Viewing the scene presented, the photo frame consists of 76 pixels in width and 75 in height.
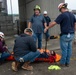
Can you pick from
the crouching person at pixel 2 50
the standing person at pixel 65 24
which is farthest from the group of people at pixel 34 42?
the crouching person at pixel 2 50

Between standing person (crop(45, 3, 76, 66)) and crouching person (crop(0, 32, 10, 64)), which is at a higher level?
standing person (crop(45, 3, 76, 66))

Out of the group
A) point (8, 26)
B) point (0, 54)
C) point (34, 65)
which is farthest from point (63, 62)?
point (8, 26)

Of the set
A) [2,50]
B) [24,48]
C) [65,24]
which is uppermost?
[65,24]

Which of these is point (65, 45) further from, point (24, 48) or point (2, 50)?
point (2, 50)

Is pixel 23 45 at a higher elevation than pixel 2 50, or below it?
higher

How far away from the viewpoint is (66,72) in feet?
17.8

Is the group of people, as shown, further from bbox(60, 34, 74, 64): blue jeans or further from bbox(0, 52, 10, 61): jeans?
bbox(0, 52, 10, 61): jeans

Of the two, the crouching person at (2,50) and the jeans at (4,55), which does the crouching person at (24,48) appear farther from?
the jeans at (4,55)

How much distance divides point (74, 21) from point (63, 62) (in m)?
1.17

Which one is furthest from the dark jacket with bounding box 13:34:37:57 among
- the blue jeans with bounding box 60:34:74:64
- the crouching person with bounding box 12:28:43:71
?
the blue jeans with bounding box 60:34:74:64

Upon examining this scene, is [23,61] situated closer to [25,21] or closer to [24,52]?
[24,52]

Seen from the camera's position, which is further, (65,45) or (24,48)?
(65,45)

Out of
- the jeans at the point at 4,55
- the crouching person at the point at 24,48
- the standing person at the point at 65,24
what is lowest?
the jeans at the point at 4,55

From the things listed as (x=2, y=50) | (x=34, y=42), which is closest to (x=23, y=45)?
(x=34, y=42)
